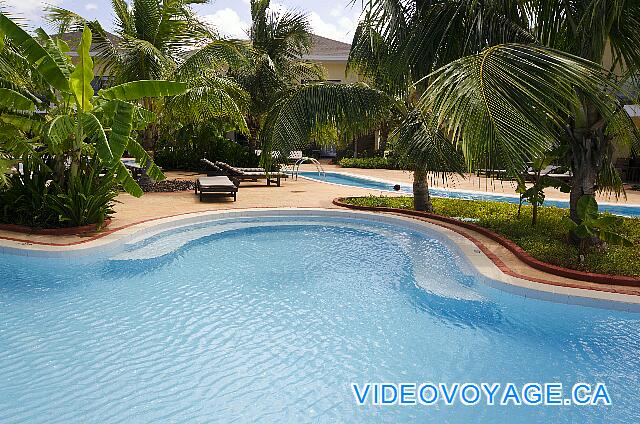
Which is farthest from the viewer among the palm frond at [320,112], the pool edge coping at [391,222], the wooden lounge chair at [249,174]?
the wooden lounge chair at [249,174]

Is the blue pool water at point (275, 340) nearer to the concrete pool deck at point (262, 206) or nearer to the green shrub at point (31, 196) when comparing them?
the concrete pool deck at point (262, 206)

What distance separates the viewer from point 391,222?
39.4 feet

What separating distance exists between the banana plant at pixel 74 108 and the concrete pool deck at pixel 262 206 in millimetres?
1535

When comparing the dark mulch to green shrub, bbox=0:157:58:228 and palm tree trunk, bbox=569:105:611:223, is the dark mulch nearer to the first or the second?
green shrub, bbox=0:157:58:228

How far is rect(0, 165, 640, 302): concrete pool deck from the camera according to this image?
24.1 feet

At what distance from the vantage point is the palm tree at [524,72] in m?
5.47

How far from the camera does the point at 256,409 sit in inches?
164

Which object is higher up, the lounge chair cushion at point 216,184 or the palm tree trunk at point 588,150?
the palm tree trunk at point 588,150

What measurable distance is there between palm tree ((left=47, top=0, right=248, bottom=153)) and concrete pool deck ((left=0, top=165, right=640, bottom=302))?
2.89 metres

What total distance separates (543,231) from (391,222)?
3.62 meters

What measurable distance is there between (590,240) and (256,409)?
22.3 feet

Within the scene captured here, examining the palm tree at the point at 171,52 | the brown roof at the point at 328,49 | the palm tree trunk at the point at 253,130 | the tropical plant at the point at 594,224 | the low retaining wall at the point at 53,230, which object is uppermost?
the brown roof at the point at 328,49

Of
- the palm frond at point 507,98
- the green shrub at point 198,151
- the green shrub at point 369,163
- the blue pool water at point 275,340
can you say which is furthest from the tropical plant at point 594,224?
the green shrub at point 369,163

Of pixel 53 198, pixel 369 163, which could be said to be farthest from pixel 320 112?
pixel 369 163
